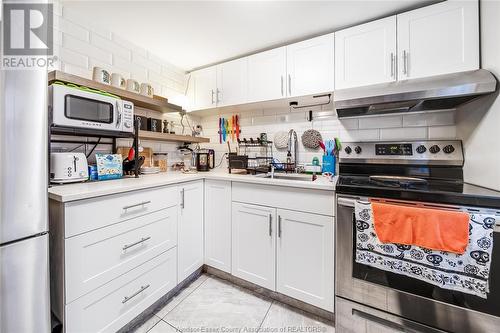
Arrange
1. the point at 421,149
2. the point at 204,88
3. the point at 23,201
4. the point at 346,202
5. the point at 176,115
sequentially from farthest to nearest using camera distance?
the point at 176,115, the point at 204,88, the point at 421,149, the point at 346,202, the point at 23,201

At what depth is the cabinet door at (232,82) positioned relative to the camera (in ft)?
6.75

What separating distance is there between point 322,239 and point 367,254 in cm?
29

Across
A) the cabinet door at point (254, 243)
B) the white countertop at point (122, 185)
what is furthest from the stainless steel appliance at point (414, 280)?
the cabinet door at point (254, 243)

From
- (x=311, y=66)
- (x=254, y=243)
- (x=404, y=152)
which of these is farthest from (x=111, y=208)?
(x=404, y=152)

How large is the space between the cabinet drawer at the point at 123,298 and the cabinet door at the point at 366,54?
1905 millimetres

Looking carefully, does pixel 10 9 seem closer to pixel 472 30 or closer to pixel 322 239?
pixel 322 239

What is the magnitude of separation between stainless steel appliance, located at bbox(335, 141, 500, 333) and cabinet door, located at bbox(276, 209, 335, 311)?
3.7 inches

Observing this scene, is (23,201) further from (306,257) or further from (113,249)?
(306,257)

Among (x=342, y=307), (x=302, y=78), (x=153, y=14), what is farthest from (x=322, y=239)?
(x=153, y=14)

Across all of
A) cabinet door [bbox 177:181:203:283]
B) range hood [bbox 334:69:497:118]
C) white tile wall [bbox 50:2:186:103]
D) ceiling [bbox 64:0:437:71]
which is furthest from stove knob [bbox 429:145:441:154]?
white tile wall [bbox 50:2:186:103]

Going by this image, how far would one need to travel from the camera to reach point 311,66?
68.9 inches

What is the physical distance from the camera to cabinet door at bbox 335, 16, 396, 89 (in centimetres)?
150

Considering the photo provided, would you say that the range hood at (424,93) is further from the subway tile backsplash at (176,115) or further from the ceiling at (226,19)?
the ceiling at (226,19)

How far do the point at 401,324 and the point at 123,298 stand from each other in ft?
5.13
